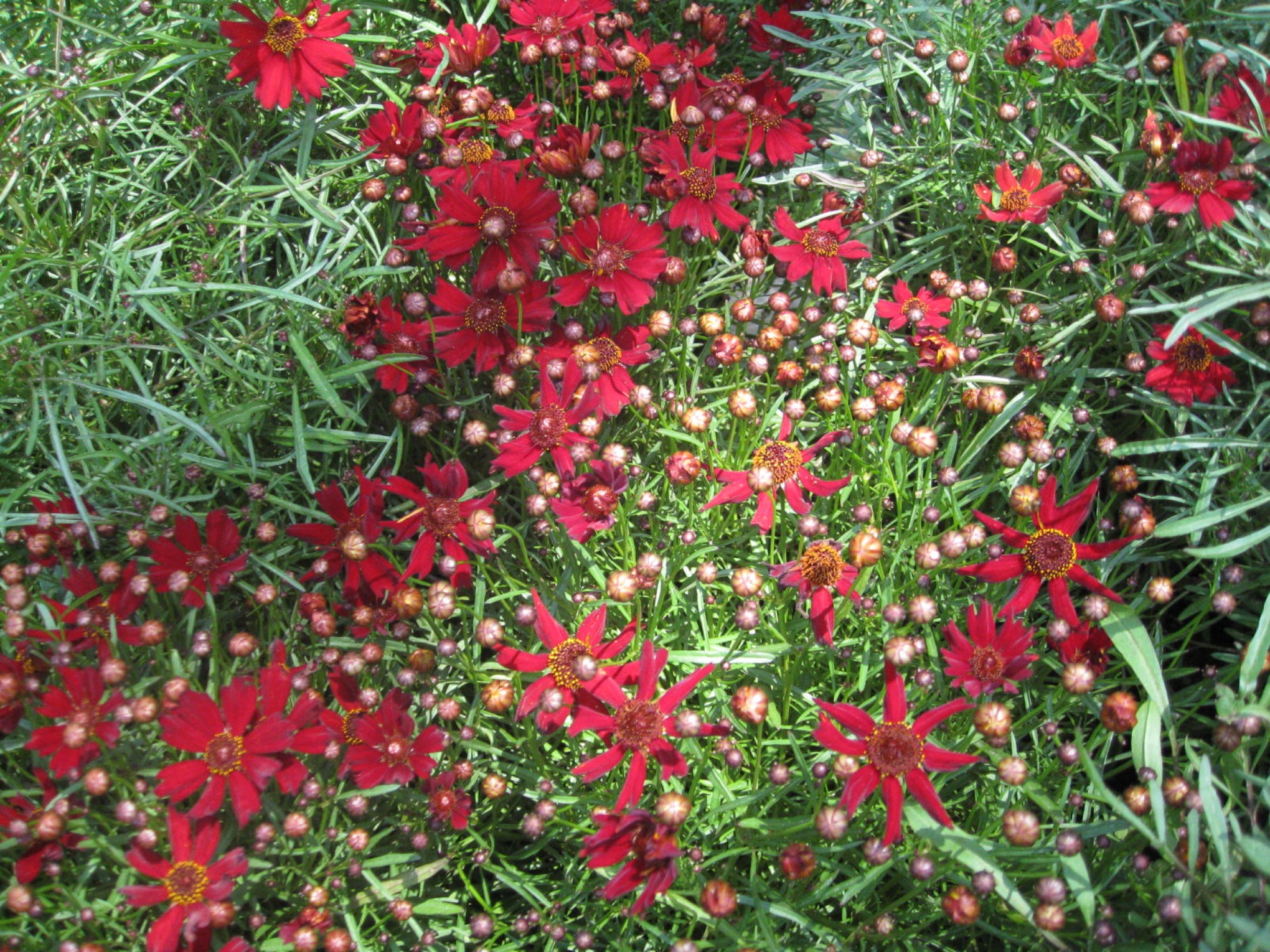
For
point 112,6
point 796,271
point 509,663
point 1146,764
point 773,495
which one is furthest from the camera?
point 112,6

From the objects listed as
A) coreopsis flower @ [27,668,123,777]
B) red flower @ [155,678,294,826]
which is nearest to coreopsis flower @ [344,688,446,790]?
red flower @ [155,678,294,826]

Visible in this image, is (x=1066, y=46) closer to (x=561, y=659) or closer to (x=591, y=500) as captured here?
(x=591, y=500)

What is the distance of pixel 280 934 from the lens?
1.38 meters

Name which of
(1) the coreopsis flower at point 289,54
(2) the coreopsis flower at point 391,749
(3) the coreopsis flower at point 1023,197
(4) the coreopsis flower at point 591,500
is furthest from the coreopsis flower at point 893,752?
(1) the coreopsis flower at point 289,54

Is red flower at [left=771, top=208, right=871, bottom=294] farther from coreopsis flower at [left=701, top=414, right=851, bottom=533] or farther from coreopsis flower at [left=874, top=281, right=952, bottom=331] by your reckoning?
coreopsis flower at [left=701, top=414, right=851, bottom=533]

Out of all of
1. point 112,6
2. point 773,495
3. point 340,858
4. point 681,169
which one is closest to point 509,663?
point 340,858

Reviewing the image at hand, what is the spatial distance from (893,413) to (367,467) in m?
1.10

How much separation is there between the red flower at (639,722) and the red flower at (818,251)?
34.2 inches

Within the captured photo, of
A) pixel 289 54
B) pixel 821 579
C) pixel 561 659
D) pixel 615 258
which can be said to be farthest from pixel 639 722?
pixel 289 54

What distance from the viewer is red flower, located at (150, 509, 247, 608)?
5.08 feet

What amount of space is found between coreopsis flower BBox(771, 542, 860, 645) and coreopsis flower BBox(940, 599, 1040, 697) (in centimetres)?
18

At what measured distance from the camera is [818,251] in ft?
6.15

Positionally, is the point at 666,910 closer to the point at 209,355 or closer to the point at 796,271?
the point at 796,271

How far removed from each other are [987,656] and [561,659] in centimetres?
68
